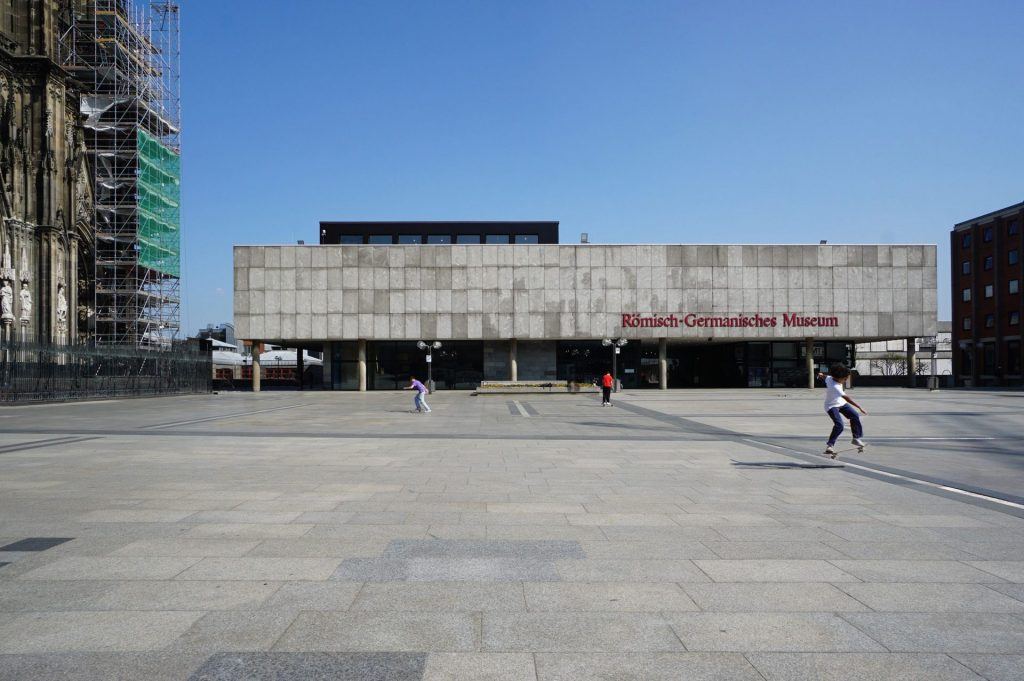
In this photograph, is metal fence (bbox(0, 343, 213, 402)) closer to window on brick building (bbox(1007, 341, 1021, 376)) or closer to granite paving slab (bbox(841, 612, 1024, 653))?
granite paving slab (bbox(841, 612, 1024, 653))

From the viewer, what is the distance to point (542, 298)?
5184 cm

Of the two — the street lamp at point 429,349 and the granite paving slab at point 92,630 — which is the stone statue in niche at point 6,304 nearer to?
the street lamp at point 429,349

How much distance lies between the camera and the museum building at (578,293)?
51469 mm

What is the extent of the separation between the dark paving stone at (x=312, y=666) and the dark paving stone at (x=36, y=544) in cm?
344

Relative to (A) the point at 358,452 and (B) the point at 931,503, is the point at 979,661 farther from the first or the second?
(A) the point at 358,452

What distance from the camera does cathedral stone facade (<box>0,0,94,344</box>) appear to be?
48.4 meters

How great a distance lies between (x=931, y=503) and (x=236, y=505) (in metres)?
8.19

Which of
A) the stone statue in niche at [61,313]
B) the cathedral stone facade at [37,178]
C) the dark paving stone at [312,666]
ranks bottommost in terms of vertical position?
the dark paving stone at [312,666]

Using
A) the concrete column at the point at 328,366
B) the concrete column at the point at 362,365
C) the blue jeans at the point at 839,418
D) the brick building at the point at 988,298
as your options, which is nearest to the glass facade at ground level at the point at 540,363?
the concrete column at the point at 328,366

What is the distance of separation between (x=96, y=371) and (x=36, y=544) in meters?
33.3

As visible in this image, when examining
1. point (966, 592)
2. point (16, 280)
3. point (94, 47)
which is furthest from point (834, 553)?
point (94, 47)

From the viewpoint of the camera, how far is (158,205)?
6144 centimetres

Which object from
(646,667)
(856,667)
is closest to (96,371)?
(646,667)

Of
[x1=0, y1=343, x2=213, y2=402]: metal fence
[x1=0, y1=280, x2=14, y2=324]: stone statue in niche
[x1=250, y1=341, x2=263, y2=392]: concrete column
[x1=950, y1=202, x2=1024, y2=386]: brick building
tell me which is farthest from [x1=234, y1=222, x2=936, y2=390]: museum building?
[x1=950, y1=202, x2=1024, y2=386]: brick building
